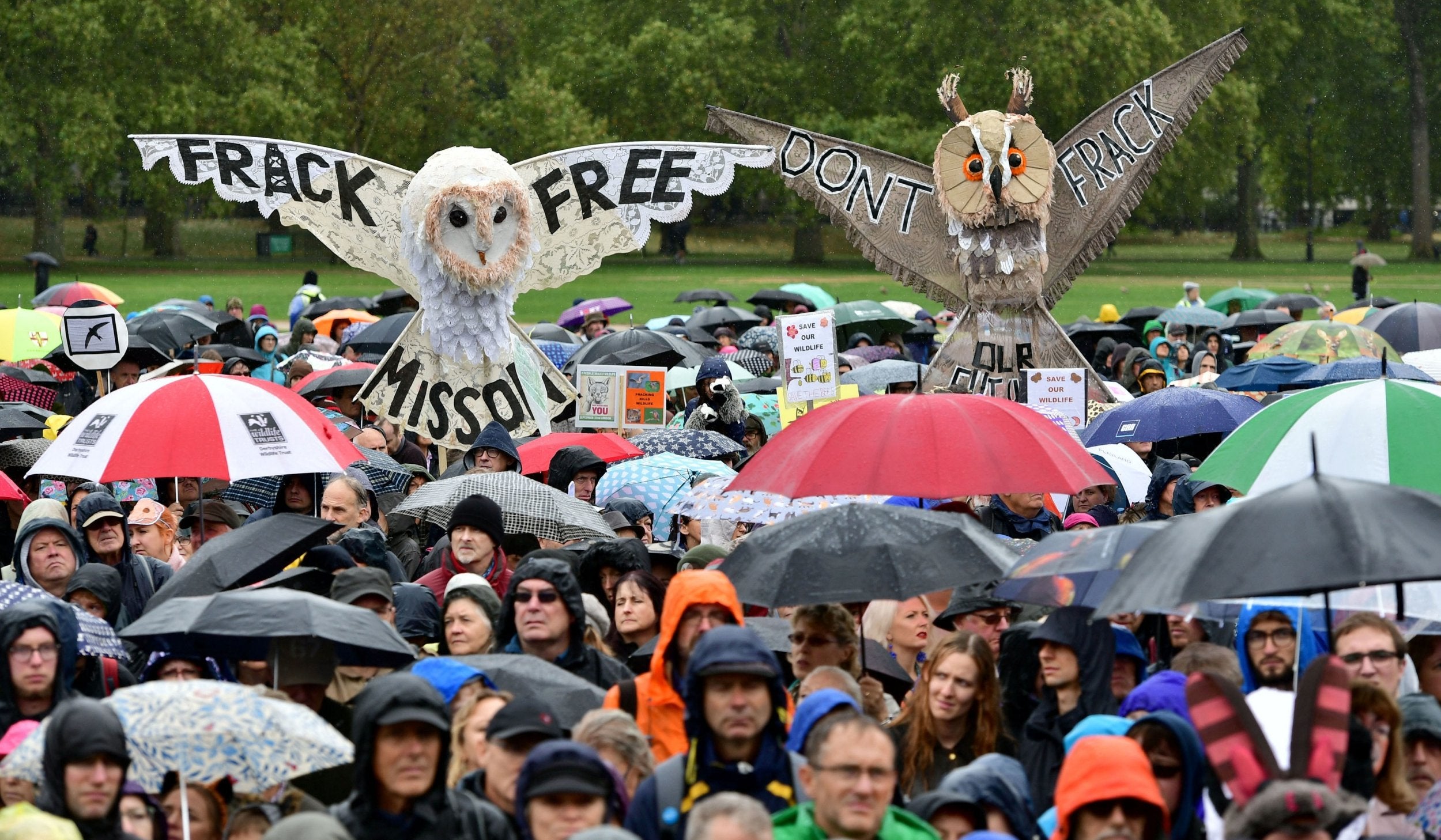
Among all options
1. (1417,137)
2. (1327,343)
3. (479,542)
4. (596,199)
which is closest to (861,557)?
(479,542)

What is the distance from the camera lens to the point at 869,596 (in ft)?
18.7

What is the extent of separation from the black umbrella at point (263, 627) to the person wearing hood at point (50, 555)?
4.68 ft

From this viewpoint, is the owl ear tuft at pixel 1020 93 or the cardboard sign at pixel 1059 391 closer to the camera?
the cardboard sign at pixel 1059 391

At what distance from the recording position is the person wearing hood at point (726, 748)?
467 cm

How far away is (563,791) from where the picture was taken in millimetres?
4344

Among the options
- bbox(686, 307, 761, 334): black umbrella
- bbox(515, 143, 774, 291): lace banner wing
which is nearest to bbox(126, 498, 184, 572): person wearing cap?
bbox(515, 143, 774, 291): lace banner wing

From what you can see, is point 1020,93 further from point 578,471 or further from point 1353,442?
point 1353,442

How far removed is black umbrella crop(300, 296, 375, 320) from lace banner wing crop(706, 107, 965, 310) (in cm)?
862

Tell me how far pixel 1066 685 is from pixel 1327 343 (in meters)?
8.34

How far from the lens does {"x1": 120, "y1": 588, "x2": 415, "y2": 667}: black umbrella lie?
221 inches

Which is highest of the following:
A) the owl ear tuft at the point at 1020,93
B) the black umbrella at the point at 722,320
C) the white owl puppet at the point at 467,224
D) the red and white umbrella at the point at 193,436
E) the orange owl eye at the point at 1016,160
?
the owl ear tuft at the point at 1020,93

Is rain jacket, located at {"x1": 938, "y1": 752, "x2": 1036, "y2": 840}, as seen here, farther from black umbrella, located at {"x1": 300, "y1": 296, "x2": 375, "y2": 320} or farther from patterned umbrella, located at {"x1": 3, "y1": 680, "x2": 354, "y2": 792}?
black umbrella, located at {"x1": 300, "y1": 296, "x2": 375, "y2": 320}

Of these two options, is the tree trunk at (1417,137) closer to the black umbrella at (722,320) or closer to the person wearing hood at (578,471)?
the black umbrella at (722,320)

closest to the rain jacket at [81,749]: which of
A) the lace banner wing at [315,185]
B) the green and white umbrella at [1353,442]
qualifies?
the green and white umbrella at [1353,442]
